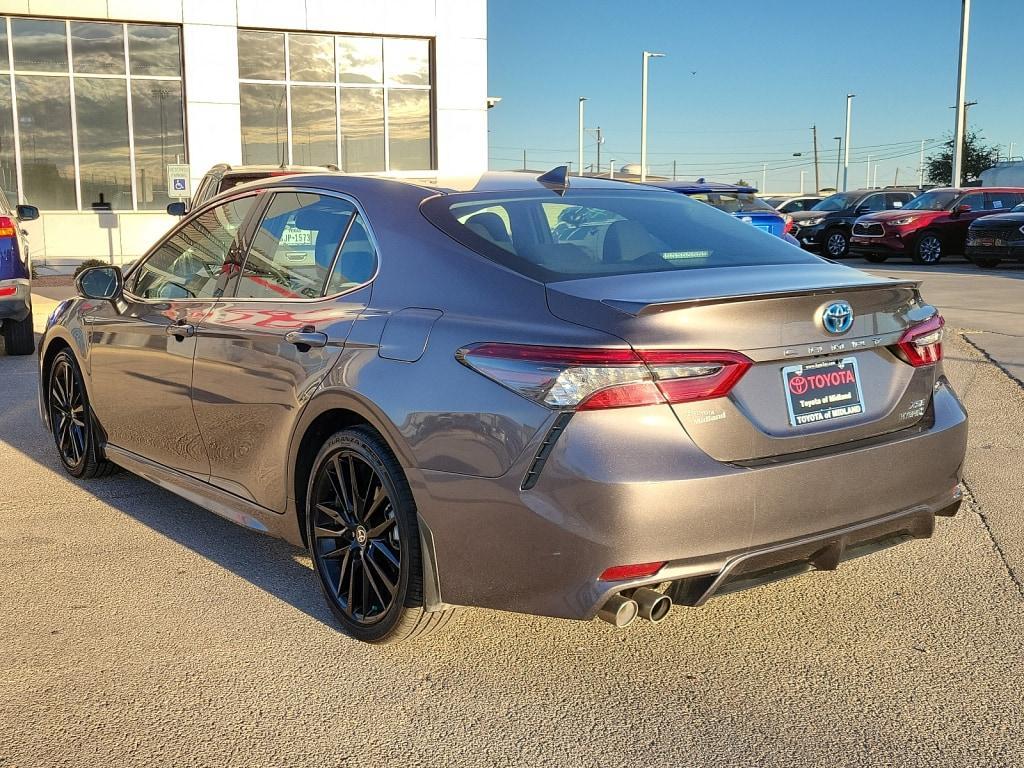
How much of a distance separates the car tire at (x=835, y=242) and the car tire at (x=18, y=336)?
20.1 meters

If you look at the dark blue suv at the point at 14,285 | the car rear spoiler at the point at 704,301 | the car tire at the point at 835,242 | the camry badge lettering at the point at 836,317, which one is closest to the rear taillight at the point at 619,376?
the car rear spoiler at the point at 704,301

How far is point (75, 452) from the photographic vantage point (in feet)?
19.3

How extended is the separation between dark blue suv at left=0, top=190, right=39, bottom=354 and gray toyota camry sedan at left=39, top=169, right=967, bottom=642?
657 centimetres

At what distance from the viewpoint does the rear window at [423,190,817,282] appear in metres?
3.55

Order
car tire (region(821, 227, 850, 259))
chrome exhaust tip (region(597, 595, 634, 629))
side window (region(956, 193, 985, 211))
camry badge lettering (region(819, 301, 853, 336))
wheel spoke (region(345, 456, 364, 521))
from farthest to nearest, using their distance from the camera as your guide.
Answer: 1. car tire (region(821, 227, 850, 259))
2. side window (region(956, 193, 985, 211))
3. wheel spoke (region(345, 456, 364, 521))
4. camry badge lettering (region(819, 301, 853, 336))
5. chrome exhaust tip (region(597, 595, 634, 629))

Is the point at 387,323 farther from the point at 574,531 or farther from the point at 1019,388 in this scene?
the point at 1019,388

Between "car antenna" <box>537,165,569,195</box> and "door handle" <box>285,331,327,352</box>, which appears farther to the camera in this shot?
"car antenna" <box>537,165,569,195</box>

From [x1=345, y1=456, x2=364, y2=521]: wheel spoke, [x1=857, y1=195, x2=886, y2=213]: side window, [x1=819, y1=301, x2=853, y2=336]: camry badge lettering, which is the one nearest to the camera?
[x1=819, y1=301, x2=853, y2=336]: camry badge lettering

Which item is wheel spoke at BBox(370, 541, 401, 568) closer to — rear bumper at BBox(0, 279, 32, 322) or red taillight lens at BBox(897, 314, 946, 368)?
red taillight lens at BBox(897, 314, 946, 368)

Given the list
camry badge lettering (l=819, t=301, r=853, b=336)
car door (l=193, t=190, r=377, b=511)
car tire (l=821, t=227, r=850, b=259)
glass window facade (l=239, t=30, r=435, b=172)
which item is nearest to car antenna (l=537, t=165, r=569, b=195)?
car door (l=193, t=190, r=377, b=511)

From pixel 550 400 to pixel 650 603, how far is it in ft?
2.14

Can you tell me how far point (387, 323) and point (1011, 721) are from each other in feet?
7.18

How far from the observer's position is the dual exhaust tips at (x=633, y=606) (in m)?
3.12

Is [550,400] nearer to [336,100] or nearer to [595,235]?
[595,235]
